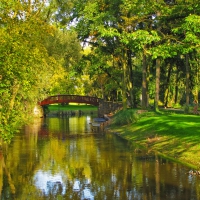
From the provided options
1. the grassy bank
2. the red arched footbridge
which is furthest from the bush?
the red arched footbridge

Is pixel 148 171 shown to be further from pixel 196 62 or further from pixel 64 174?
Result: pixel 196 62

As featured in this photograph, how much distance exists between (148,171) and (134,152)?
6.33 metres

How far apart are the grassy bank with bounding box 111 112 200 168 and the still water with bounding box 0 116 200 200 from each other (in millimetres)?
1233

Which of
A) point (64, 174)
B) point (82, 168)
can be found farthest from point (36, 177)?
point (82, 168)

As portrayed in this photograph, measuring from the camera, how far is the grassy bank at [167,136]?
2398cm

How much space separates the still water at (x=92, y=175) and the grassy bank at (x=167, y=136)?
1233 mm

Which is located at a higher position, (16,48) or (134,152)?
(16,48)

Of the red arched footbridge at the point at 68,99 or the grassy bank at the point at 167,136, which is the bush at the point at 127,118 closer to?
the grassy bank at the point at 167,136

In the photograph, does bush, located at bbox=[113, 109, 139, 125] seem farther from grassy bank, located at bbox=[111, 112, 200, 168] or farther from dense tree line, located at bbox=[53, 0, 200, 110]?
dense tree line, located at bbox=[53, 0, 200, 110]

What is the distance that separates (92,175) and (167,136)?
34.6 feet

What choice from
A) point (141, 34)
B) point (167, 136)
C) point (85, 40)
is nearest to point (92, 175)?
point (167, 136)

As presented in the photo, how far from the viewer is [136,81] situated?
2598 inches

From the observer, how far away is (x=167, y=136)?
29328 mm

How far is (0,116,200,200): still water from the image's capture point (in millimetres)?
16484
